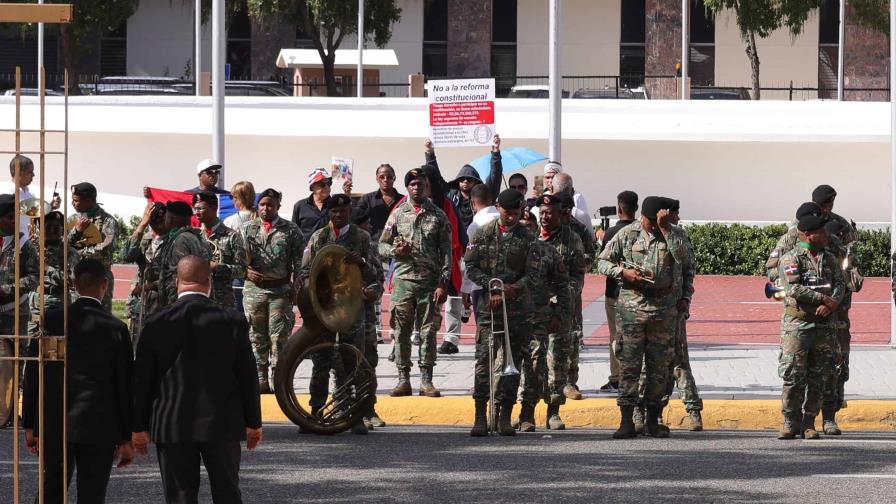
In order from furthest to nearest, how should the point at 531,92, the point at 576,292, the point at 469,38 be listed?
the point at 469,38 → the point at 531,92 → the point at 576,292

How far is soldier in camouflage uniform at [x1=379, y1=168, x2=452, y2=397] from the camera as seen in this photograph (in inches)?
488

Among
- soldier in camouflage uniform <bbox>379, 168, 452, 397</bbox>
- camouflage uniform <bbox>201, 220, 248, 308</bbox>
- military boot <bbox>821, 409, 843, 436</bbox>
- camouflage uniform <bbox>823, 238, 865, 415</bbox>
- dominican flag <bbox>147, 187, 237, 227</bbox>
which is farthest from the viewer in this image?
dominican flag <bbox>147, 187, 237, 227</bbox>

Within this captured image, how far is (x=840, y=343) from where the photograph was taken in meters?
11.7

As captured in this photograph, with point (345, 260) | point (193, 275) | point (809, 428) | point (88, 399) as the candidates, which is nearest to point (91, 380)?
point (88, 399)

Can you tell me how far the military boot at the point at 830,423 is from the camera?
11.3 m

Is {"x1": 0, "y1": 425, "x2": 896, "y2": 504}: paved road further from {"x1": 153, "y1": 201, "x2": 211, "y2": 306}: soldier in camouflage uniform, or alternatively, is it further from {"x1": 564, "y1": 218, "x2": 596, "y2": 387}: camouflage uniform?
{"x1": 153, "y1": 201, "x2": 211, "y2": 306}: soldier in camouflage uniform

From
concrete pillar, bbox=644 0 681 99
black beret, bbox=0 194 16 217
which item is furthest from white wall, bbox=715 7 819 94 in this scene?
black beret, bbox=0 194 16 217

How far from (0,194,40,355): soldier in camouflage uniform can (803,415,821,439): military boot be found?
568 centimetres

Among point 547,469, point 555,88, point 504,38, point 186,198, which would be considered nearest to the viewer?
point 547,469

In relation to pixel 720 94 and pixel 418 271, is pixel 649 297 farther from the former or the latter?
pixel 720 94

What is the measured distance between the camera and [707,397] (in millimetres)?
12469

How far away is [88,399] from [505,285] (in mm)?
4285

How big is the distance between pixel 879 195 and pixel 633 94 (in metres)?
10.9

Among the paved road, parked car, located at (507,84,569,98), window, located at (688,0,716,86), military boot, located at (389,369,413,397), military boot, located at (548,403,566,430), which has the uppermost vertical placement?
window, located at (688,0,716,86)
